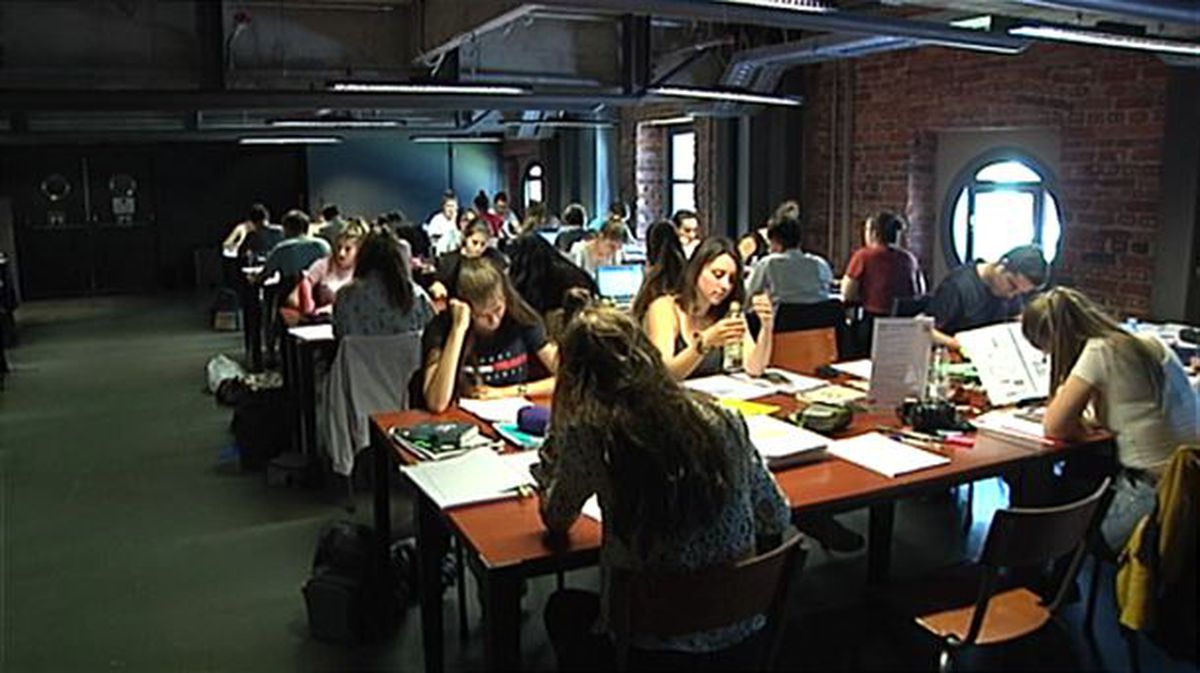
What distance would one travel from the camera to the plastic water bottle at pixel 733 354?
353cm

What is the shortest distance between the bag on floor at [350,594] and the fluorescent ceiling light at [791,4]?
2.12 metres

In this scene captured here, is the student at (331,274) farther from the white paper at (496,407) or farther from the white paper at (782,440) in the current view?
the white paper at (782,440)

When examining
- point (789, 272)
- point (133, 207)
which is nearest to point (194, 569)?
point (789, 272)

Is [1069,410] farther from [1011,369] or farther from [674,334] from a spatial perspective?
[674,334]

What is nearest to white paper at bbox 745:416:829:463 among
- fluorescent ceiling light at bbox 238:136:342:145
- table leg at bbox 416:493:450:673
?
table leg at bbox 416:493:450:673

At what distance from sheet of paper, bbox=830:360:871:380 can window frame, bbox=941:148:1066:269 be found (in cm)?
258

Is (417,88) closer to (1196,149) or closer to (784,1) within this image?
(784,1)

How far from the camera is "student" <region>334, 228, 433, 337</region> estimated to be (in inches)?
167

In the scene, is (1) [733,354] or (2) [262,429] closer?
(1) [733,354]

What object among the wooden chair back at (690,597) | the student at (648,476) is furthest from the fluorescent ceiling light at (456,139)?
the wooden chair back at (690,597)

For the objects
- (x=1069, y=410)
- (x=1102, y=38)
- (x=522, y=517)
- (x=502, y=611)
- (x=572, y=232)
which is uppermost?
(x=1102, y=38)

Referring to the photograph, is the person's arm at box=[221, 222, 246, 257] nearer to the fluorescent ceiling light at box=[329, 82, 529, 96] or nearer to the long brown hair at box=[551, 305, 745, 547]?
the fluorescent ceiling light at box=[329, 82, 529, 96]

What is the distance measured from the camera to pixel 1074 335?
2.77 meters

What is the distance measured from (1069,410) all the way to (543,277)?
2727 millimetres
